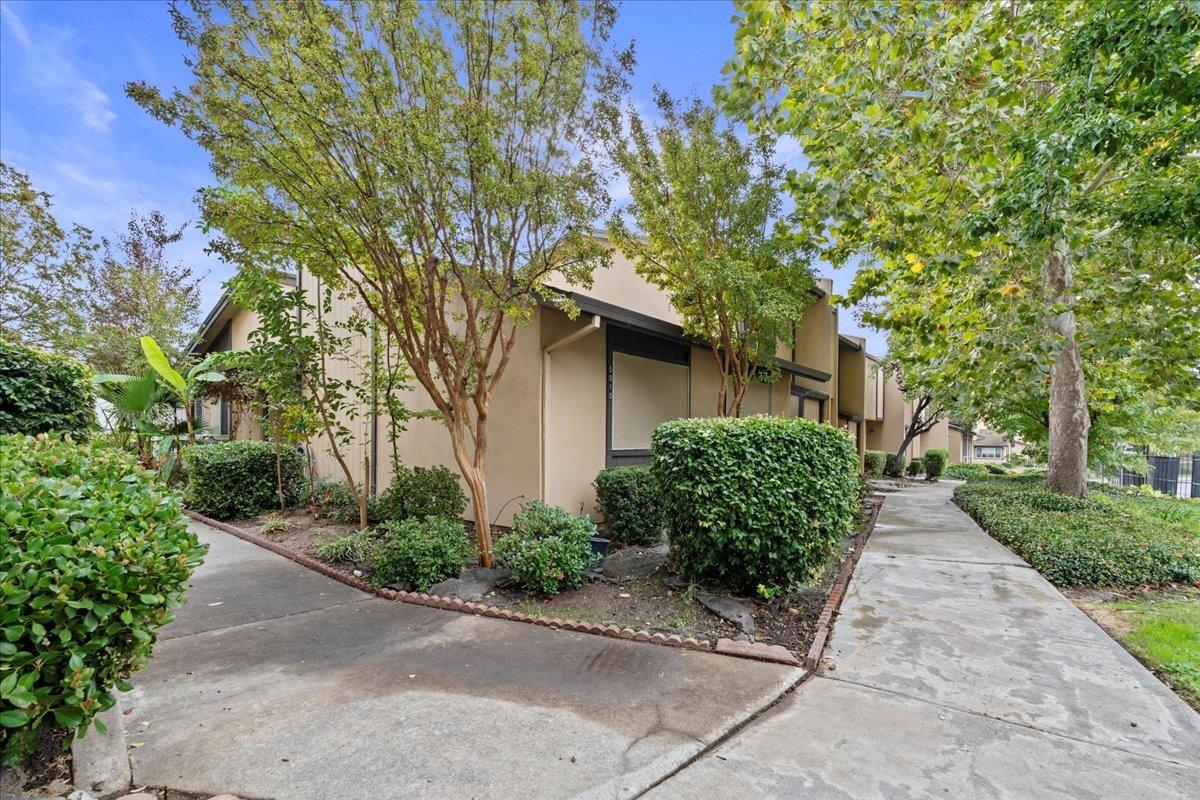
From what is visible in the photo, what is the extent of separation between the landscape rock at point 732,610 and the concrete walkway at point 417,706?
68 cm

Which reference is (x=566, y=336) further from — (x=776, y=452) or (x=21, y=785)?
(x=21, y=785)

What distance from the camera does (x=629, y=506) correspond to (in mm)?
7297

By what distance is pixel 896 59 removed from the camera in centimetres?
622

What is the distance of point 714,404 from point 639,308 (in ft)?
7.96

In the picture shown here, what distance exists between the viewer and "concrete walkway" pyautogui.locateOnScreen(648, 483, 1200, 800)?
97.0 inches

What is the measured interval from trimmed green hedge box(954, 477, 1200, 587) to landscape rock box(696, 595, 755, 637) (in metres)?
4.03

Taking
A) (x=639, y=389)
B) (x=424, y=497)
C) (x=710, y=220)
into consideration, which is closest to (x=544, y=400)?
(x=424, y=497)

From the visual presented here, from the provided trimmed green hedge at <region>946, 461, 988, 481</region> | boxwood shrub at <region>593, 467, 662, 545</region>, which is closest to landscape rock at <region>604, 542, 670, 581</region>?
boxwood shrub at <region>593, 467, 662, 545</region>

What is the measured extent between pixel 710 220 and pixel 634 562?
5207 mm

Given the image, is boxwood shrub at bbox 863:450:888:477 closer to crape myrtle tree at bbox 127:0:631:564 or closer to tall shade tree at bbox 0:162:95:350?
crape myrtle tree at bbox 127:0:631:564

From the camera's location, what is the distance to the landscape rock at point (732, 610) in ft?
14.6

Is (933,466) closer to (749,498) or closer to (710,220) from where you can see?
(710,220)

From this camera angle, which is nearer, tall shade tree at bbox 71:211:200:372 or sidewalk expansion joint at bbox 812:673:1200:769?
sidewalk expansion joint at bbox 812:673:1200:769

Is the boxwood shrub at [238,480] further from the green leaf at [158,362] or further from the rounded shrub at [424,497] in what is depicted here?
the rounded shrub at [424,497]
